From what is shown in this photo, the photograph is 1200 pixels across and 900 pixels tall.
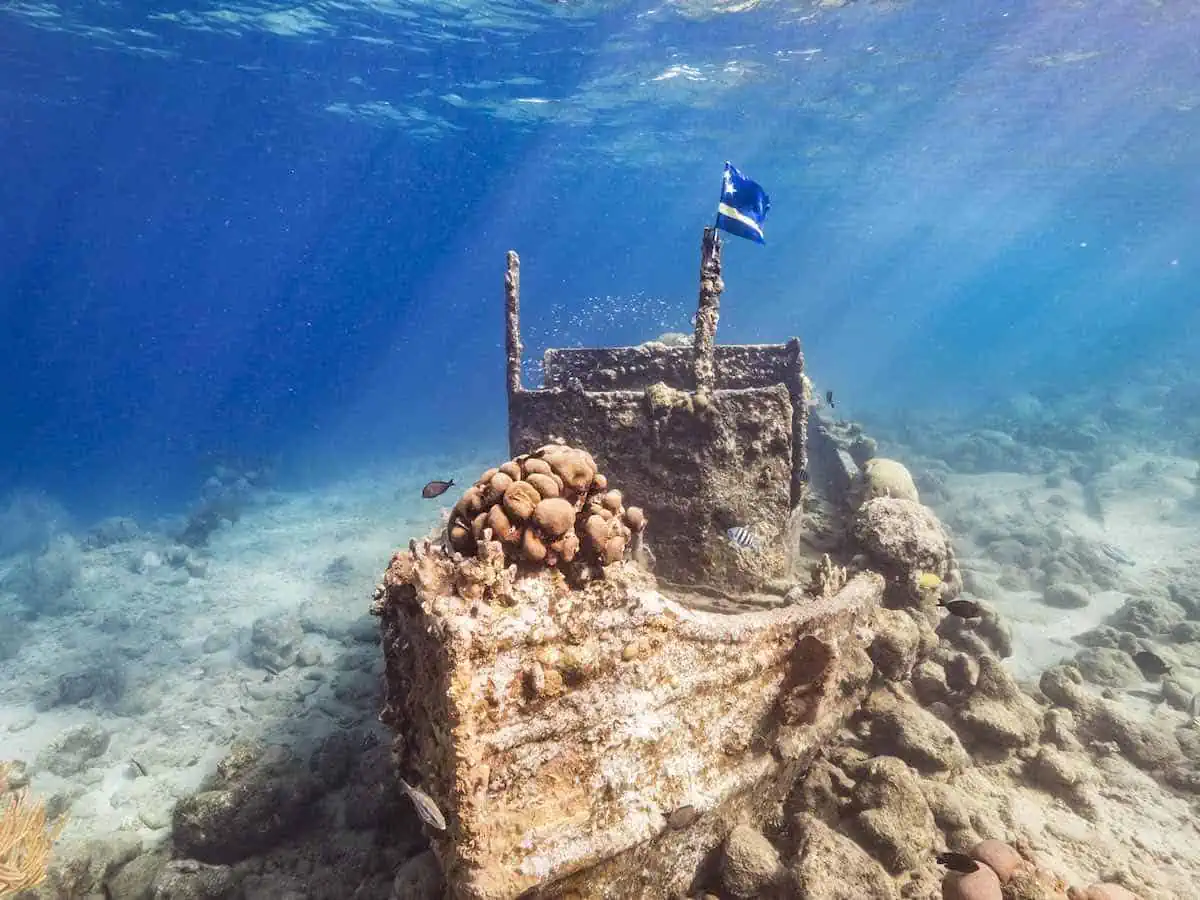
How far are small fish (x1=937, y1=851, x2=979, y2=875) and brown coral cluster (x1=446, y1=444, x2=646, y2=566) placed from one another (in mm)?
3004

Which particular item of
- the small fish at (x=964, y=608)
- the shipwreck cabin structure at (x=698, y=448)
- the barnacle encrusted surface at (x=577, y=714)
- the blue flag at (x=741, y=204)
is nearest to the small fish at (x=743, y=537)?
the shipwreck cabin structure at (x=698, y=448)

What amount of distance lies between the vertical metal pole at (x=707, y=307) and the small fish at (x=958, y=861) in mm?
4095

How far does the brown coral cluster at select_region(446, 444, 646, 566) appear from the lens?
3.45 metres

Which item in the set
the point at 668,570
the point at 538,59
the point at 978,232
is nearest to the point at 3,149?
the point at 538,59

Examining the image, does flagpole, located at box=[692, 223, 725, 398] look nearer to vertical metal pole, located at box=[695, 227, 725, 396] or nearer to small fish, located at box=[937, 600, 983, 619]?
vertical metal pole, located at box=[695, 227, 725, 396]

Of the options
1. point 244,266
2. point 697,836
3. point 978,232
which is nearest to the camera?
point 697,836

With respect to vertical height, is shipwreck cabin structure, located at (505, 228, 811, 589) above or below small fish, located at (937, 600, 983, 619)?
above

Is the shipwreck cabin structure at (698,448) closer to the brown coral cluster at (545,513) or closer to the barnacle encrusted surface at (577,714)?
the barnacle encrusted surface at (577,714)

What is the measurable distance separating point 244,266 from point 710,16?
107m

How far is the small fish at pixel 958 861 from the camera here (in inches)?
160

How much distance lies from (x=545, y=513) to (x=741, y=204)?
356 cm

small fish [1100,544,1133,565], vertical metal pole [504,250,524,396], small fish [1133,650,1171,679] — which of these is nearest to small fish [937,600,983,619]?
small fish [1133,650,1171,679]

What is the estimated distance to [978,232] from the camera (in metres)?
68.6

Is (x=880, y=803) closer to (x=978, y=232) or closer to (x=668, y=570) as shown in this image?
(x=668, y=570)
